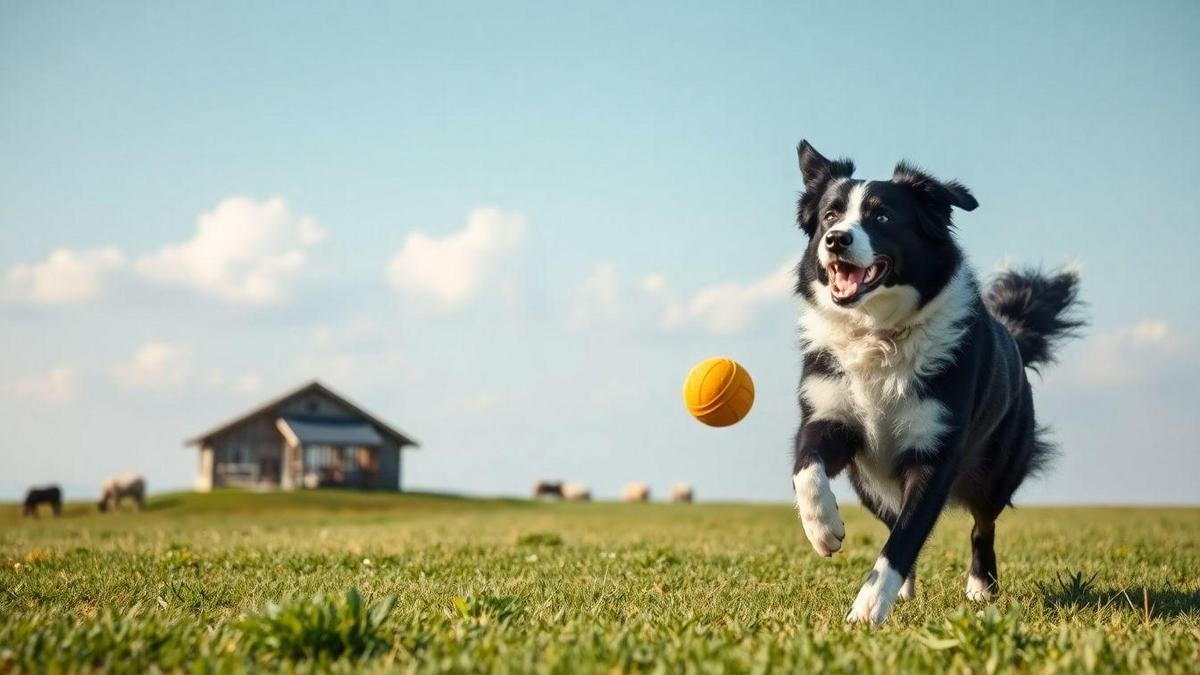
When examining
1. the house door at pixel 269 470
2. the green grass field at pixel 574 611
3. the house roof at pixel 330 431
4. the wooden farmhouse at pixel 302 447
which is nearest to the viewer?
the green grass field at pixel 574 611

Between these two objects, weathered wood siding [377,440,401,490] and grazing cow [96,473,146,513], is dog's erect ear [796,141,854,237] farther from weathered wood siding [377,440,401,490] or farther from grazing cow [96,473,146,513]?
weathered wood siding [377,440,401,490]

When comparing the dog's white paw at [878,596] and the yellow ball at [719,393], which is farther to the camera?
the yellow ball at [719,393]

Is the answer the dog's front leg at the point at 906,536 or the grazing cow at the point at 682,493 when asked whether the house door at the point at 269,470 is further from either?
the dog's front leg at the point at 906,536

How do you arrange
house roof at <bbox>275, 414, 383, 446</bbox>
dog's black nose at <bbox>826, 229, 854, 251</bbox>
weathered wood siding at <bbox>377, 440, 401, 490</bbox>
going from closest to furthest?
dog's black nose at <bbox>826, 229, 854, 251</bbox> < house roof at <bbox>275, 414, 383, 446</bbox> < weathered wood siding at <bbox>377, 440, 401, 490</bbox>

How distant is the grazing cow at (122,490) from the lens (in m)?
41.6

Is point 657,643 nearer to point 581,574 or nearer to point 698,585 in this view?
point 698,585

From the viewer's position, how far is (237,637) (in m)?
4.09

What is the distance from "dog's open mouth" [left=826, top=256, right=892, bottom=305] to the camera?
577 centimetres

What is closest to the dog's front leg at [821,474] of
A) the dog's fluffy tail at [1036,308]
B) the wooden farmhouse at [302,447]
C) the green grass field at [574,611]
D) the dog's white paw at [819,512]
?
the dog's white paw at [819,512]

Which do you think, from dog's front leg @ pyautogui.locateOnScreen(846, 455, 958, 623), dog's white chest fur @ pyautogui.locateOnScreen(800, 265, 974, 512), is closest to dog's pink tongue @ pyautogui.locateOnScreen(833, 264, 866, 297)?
dog's white chest fur @ pyautogui.locateOnScreen(800, 265, 974, 512)

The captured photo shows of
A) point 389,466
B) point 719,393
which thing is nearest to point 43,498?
point 389,466

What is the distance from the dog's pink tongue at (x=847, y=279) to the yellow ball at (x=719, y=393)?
4.65 ft

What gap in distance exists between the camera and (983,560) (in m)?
7.07

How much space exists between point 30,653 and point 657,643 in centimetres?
232
